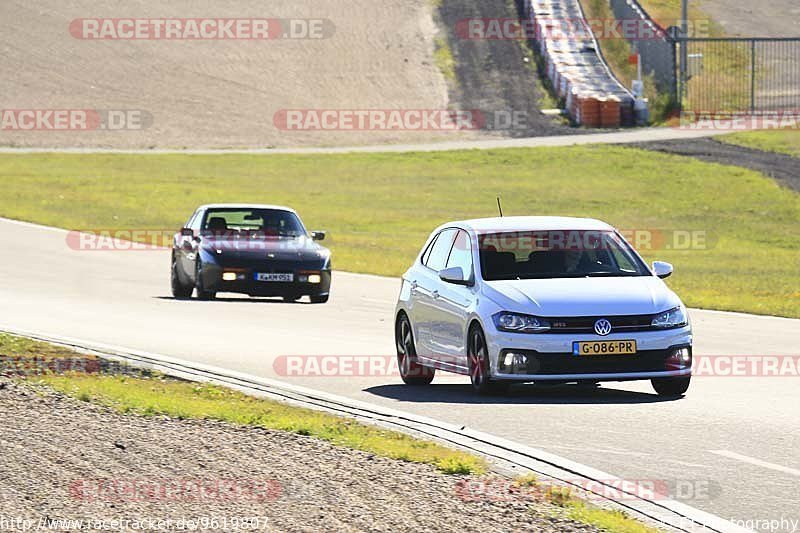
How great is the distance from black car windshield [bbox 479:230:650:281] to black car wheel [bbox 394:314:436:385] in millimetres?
1275

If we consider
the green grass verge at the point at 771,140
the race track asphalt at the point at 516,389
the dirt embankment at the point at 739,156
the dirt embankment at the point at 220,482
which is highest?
the green grass verge at the point at 771,140

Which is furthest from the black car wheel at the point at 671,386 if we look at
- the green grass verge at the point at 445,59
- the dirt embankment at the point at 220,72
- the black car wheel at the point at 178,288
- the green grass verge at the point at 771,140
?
the green grass verge at the point at 445,59

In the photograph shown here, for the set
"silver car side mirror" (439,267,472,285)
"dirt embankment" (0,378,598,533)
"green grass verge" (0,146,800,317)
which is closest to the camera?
"dirt embankment" (0,378,598,533)

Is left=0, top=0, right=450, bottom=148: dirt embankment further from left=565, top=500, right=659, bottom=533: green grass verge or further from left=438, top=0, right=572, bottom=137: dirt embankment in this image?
left=565, top=500, right=659, bottom=533: green grass verge

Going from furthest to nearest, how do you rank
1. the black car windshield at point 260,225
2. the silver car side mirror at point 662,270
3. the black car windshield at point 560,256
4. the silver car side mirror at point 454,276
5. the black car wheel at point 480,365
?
the black car windshield at point 260,225, the silver car side mirror at point 662,270, the black car windshield at point 560,256, the silver car side mirror at point 454,276, the black car wheel at point 480,365

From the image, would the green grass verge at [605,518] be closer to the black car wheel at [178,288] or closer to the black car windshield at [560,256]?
the black car windshield at [560,256]

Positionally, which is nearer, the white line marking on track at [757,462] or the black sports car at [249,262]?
the white line marking on track at [757,462]

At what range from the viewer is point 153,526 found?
7934mm

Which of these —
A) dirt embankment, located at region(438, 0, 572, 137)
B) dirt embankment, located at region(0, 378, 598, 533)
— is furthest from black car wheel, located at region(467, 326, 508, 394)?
dirt embankment, located at region(438, 0, 572, 137)

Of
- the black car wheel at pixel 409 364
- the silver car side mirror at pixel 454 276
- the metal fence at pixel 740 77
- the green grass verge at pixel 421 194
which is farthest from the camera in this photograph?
the metal fence at pixel 740 77

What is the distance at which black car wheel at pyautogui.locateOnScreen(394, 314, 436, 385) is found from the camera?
600 inches

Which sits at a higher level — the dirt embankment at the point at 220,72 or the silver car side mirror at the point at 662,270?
the dirt embankment at the point at 220,72

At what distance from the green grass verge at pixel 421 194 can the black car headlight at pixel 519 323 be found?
61.1 feet

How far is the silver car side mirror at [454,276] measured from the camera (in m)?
14.2
